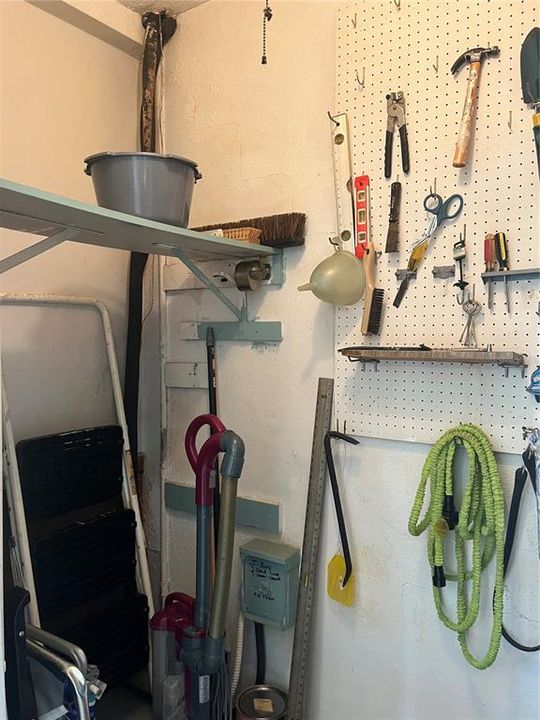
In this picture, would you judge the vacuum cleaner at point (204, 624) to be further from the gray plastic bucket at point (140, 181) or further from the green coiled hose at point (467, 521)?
the gray plastic bucket at point (140, 181)

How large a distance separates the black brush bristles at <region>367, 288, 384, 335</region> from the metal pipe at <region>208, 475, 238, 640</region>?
596 millimetres

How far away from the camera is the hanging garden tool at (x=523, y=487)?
1.33 meters

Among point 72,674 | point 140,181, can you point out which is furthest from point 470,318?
point 72,674

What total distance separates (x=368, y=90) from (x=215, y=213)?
70 centimetres

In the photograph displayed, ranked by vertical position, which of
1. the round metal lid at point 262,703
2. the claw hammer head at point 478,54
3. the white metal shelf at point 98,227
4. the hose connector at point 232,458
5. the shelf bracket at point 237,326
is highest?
the claw hammer head at point 478,54

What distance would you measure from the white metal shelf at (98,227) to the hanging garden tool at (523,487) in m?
0.98

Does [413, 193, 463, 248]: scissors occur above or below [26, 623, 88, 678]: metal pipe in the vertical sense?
above

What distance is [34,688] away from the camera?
136 cm

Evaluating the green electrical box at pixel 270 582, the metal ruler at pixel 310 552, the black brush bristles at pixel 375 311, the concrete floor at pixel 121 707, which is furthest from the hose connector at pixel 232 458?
the concrete floor at pixel 121 707

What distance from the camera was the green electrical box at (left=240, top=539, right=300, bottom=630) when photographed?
5.73 ft

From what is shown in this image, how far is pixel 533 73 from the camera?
1.29m

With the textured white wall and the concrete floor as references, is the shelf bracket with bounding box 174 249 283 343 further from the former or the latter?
the concrete floor

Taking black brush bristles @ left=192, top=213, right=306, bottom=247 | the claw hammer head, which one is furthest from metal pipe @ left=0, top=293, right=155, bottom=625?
the claw hammer head

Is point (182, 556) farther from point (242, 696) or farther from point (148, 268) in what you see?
point (148, 268)
